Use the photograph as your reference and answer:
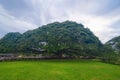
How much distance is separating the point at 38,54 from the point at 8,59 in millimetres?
9269

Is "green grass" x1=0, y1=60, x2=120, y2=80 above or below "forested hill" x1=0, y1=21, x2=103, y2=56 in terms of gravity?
below

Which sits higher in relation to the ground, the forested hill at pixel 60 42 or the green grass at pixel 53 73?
the forested hill at pixel 60 42

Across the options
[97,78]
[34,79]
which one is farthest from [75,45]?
[34,79]

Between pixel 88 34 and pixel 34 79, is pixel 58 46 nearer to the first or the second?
pixel 88 34

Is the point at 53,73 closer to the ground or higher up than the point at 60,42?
closer to the ground

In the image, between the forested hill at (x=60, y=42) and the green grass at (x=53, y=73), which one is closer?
the green grass at (x=53, y=73)

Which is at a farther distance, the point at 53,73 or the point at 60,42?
the point at 60,42

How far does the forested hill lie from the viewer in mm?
35281

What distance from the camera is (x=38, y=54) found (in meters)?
40.4

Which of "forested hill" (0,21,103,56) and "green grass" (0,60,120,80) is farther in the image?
"forested hill" (0,21,103,56)

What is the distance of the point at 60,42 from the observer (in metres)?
35.3

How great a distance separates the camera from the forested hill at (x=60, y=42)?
116 feet

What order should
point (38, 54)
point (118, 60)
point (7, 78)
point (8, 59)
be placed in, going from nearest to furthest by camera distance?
point (7, 78)
point (8, 59)
point (118, 60)
point (38, 54)

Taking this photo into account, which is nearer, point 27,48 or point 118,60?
point 118,60
